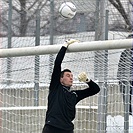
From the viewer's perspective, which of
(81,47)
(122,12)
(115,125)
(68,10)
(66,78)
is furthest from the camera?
(122,12)

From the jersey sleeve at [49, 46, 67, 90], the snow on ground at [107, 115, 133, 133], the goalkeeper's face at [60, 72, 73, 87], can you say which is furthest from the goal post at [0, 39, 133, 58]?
the snow on ground at [107, 115, 133, 133]

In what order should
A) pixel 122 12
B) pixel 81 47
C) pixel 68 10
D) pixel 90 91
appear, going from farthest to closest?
pixel 122 12 → pixel 68 10 → pixel 90 91 → pixel 81 47

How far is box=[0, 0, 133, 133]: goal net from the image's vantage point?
6.22 metres

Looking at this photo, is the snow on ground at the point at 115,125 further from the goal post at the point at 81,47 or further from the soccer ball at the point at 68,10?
the goal post at the point at 81,47

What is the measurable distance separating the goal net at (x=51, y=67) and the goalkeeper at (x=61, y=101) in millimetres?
750

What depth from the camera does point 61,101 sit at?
522 cm

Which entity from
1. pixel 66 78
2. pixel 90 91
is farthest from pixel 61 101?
pixel 90 91

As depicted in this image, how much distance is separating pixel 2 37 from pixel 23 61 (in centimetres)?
67

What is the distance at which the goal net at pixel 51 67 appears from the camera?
20.4 ft

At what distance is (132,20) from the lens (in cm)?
783

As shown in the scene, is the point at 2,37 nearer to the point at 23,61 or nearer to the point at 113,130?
the point at 23,61

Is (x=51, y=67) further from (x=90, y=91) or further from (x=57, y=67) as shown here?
(x=57, y=67)

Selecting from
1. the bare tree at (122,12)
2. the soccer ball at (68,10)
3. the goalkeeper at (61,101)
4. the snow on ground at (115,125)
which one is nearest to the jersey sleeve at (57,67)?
the goalkeeper at (61,101)

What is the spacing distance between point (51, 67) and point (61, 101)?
1.51 metres
